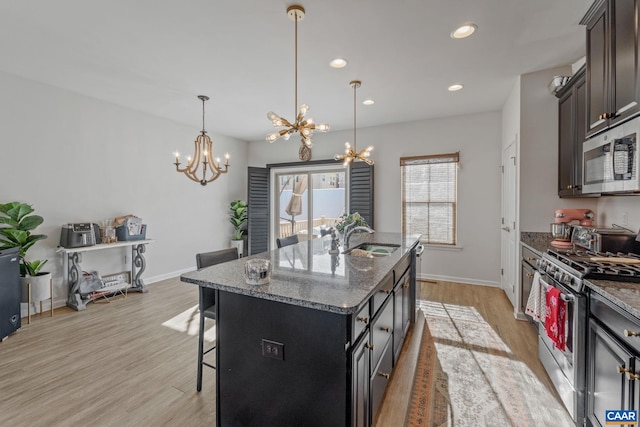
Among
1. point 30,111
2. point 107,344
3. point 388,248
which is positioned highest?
point 30,111

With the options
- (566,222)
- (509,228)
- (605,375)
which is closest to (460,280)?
(509,228)

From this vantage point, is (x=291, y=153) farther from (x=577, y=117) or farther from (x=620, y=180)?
(x=620, y=180)

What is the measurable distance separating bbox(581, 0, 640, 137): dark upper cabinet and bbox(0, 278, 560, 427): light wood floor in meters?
2.02

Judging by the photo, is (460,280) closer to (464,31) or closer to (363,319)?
(464,31)

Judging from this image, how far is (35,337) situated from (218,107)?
3.56 meters

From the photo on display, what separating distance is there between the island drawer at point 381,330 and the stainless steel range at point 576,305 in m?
1.10

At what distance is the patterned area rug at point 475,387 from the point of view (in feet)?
6.00

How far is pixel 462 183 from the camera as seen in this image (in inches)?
190

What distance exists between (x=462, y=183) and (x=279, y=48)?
3677mm

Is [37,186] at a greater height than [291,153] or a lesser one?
lesser

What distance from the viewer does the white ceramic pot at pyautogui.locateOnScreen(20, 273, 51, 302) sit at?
322 cm

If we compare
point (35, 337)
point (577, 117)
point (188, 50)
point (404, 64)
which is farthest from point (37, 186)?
point (577, 117)

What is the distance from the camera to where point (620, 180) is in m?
1.90

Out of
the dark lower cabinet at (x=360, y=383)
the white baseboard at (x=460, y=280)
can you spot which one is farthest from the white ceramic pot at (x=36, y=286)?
the white baseboard at (x=460, y=280)
